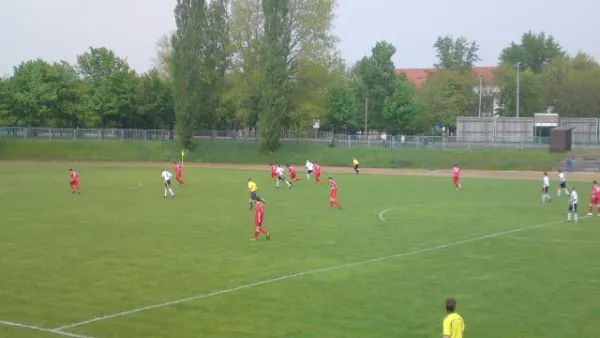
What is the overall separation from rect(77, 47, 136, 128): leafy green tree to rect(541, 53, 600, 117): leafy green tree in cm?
6121

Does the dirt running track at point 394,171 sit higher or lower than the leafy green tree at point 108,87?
lower

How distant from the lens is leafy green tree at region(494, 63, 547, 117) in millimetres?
106062

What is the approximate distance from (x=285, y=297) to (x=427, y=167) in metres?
57.1

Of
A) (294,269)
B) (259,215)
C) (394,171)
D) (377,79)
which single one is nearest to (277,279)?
(294,269)

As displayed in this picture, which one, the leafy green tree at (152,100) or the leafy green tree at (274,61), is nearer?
the leafy green tree at (274,61)

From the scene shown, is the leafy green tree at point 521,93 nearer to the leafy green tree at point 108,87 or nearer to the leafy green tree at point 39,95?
the leafy green tree at point 108,87

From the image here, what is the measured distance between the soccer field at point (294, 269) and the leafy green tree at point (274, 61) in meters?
40.2

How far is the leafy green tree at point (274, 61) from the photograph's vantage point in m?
78.0

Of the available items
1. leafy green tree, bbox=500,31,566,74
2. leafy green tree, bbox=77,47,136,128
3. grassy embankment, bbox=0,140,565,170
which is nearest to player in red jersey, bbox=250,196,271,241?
grassy embankment, bbox=0,140,565,170

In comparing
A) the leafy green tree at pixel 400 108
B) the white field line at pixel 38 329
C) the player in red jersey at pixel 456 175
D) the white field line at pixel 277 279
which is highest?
the leafy green tree at pixel 400 108

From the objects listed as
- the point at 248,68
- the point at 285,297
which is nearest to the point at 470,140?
the point at 248,68

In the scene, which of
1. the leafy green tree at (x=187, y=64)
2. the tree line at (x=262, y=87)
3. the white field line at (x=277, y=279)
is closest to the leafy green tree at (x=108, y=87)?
the tree line at (x=262, y=87)

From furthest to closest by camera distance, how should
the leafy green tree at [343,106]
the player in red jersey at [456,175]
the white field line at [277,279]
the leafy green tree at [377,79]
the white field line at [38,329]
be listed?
the leafy green tree at [343,106] < the leafy green tree at [377,79] < the player in red jersey at [456,175] < the white field line at [277,279] < the white field line at [38,329]

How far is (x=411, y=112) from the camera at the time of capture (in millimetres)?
96875
